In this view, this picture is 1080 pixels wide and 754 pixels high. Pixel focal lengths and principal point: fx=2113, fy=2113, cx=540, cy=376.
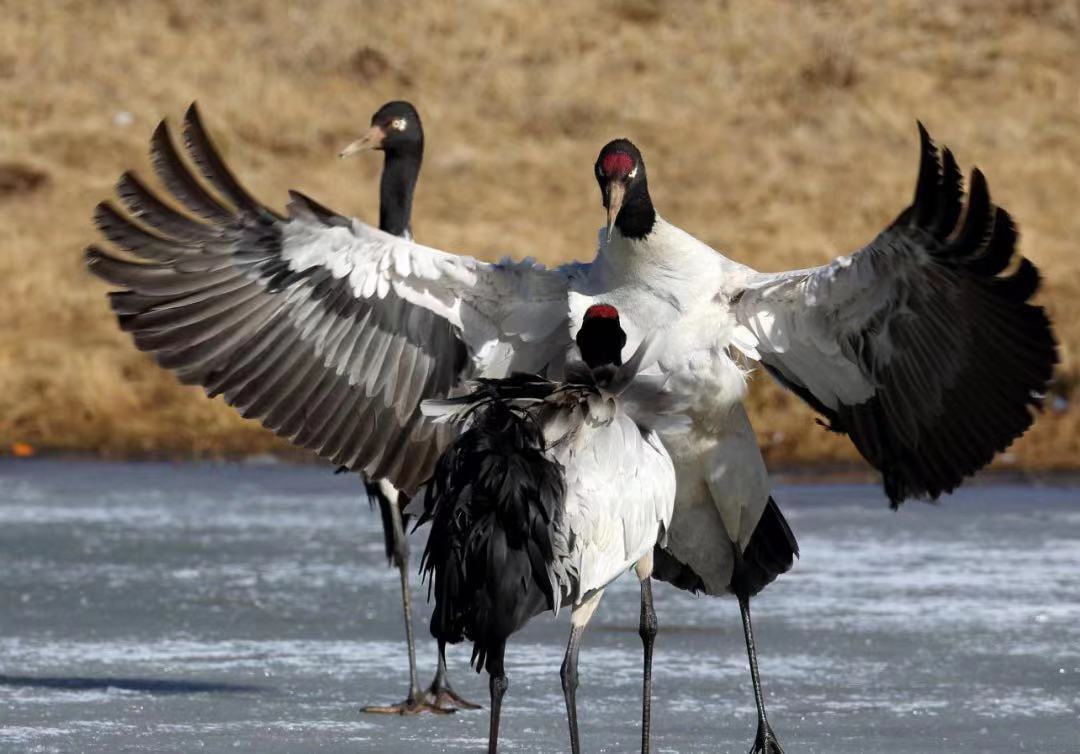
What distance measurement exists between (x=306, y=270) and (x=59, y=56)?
22.4m

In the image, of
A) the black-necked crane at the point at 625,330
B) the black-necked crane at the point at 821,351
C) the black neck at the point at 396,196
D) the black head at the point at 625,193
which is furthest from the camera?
the black neck at the point at 396,196

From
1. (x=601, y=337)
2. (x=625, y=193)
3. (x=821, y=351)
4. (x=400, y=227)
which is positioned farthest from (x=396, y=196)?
(x=601, y=337)

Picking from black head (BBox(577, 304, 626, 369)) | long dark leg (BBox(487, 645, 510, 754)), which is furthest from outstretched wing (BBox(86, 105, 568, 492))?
long dark leg (BBox(487, 645, 510, 754))

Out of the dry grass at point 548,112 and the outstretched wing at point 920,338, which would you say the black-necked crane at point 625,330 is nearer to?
the outstretched wing at point 920,338

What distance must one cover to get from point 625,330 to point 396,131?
9.53 feet

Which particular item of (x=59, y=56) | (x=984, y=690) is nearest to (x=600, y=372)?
(x=984, y=690)

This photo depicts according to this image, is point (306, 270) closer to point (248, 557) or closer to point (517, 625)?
point (517, 625)

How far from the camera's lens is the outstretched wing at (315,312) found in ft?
23.6

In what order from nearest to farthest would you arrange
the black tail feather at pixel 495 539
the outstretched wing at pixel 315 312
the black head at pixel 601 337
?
1. the black tail feather at pixel 495 539
2. the black head at pixel 601 337
3. the outstretched wing at pixel 315 312

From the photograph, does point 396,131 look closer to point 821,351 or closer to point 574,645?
point 821,351

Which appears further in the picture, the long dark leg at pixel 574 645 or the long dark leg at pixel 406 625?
the long dark leg at pixel 406 625

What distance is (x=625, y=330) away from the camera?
7000mm

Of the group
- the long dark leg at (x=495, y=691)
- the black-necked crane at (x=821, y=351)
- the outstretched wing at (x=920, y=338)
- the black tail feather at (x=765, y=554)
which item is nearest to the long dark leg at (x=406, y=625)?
the black-necked crane at (x=821, y=351)

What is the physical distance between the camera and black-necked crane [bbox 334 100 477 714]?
7.95m
